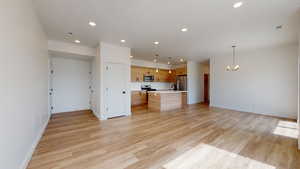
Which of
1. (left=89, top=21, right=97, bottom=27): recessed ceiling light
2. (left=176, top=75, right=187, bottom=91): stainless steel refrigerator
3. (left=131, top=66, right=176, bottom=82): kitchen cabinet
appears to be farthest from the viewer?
(left=176, top=75, right=187, bottom=91): stainless steel refrigerator

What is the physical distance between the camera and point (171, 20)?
2781mm

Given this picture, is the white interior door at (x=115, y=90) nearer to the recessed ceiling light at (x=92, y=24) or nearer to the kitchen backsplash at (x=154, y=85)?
the recessed ceiling light at (x=92, y=24)

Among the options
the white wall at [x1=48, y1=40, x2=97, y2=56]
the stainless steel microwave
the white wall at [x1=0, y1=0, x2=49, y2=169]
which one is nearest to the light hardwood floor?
the white wall at [x1=0, y1=0, x2=49, y2=169]

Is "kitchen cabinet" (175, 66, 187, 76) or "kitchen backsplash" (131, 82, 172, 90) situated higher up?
"kitchen cabinet" (175, 66, 187, 76)

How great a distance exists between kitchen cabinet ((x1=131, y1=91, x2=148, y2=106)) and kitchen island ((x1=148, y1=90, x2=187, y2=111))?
4.21ft

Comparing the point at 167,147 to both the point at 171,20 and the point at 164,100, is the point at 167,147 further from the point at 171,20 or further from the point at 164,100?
the point at 164,100

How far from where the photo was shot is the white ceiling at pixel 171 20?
222 centimetres

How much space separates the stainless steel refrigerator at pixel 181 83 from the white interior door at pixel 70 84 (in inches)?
210

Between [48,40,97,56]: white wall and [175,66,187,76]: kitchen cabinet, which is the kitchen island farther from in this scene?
[48,40,97,56]: white wall

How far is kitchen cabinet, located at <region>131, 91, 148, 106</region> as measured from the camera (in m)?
7.18

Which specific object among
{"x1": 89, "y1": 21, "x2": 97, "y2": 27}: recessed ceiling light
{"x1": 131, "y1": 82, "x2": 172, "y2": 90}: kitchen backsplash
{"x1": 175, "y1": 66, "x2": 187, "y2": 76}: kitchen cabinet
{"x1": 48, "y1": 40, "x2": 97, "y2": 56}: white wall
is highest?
{"x1": 89, "y1": 21, "x2": 97, "y2": 27}: recessed ceiling light

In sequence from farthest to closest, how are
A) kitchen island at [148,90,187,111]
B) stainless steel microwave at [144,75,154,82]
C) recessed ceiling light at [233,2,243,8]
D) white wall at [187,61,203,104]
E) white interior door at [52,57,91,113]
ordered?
stainless steel microwave at [144,75,154,82], white wall at [187,61,203,104], kitchen island at [148,90,187,111], white interior door at [52,57,91,113], recessed ceiling light at [233,2,243,8]

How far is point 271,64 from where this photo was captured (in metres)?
4.79

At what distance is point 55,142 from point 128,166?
73.9 inches
